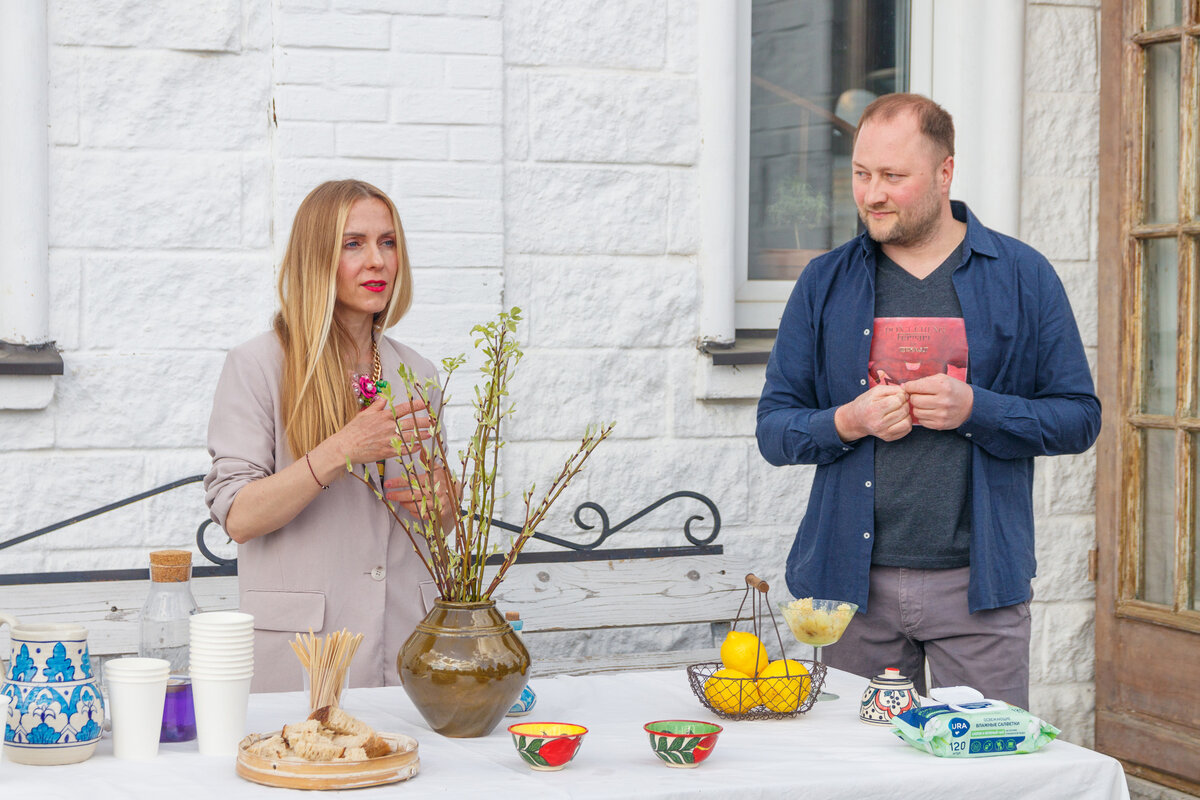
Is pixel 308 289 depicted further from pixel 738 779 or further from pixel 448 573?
pixel 738 779

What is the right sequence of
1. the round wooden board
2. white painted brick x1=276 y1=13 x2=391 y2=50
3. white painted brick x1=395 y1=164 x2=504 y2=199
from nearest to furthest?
the round wooden board
white painted brick x1=276 y1=13 x2=391 y2=50
white painted brick x1=395 y1=164 x2=504 y2=199

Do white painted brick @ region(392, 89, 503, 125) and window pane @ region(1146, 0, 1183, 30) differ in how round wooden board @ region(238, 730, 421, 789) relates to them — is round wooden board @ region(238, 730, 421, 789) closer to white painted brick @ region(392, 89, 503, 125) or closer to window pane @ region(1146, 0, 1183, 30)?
white painted brick @ region(392, 89, 503, 125)

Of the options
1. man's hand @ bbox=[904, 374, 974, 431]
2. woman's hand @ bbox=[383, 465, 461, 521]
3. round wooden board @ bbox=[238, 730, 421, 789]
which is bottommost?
round wooden board @ bbox=[238, 730, 421, 789]

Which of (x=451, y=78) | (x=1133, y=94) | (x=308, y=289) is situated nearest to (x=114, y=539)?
(x=308, y=289)

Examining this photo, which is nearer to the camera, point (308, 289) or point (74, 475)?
point (308, 289)

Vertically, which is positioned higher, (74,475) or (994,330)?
(994,330)

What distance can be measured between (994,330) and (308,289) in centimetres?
137

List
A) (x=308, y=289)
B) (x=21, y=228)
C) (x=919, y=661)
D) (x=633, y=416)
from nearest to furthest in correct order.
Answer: (x=308, y=289)
(x=919, y=661)
(x=21, y=228)
(x=633, y=416)

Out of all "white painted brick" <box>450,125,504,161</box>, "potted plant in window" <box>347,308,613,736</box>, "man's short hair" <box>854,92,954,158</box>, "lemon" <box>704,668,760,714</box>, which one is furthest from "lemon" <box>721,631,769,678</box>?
"white painted brick" <box>450,125,504,161</box>

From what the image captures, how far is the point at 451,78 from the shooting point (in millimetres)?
3596

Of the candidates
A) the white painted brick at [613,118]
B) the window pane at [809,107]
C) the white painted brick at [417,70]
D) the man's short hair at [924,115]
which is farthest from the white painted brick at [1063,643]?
the white painted brick at [417,70]

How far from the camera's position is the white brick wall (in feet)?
11.1

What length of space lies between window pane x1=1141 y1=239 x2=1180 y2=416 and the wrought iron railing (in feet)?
4.47

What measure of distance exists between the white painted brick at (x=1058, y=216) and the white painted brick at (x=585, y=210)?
1210 mm
